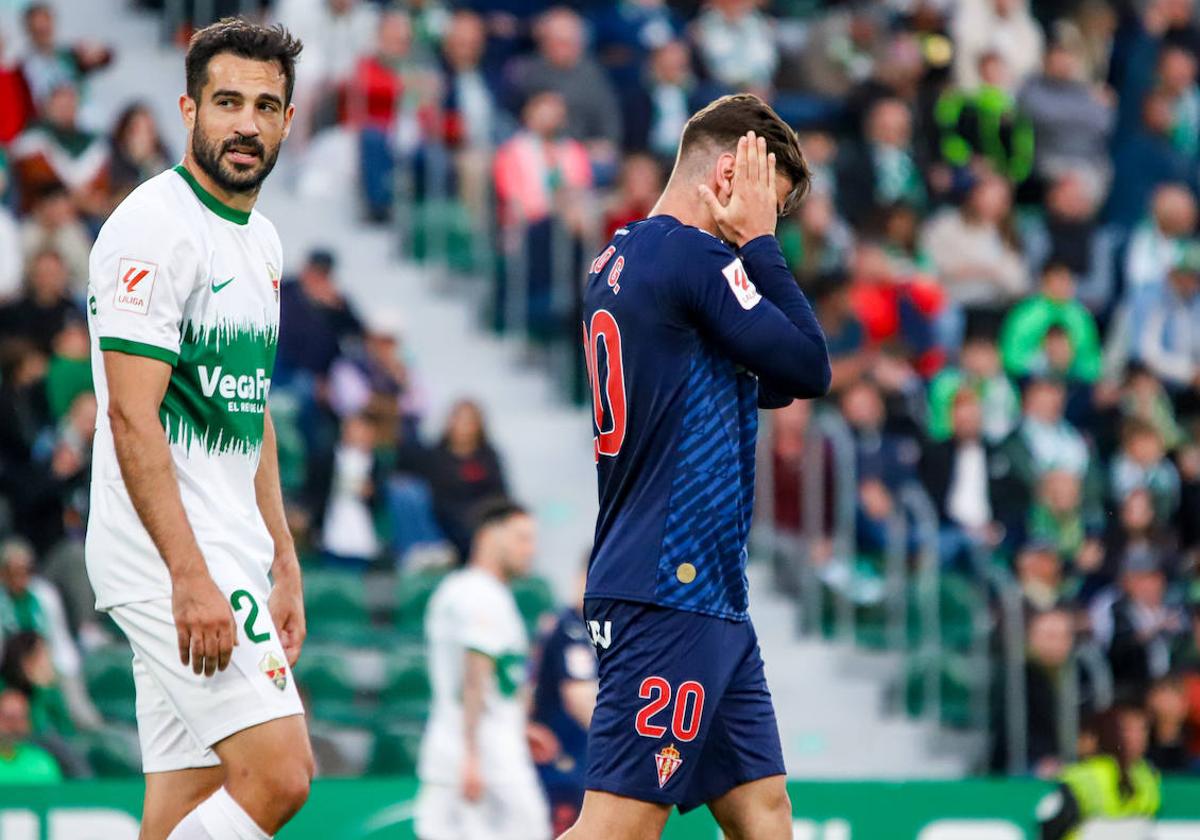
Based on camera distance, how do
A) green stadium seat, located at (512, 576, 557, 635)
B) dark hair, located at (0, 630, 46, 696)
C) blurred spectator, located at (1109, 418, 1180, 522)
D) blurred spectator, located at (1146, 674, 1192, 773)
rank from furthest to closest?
blurred spectator, located at (1109, 418, 1180, 522) < green stadium seat, located at (512, 576, 557, 635) < blurred spectator, located at (1146, 674, 1192, 773) < dark hair, located at (0, 630, 46, 696)

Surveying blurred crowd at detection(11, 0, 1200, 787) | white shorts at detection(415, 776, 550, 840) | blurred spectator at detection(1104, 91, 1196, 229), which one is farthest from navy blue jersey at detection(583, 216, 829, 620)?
blurred spectator at detection(1104, 91, 1196, 229)

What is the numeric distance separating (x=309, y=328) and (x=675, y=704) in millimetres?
8052

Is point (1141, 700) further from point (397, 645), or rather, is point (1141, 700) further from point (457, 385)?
point (457, 385)

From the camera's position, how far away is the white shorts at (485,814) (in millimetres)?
9297

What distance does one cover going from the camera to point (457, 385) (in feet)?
45.8

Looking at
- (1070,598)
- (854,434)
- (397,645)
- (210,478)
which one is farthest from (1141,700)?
(210,478)

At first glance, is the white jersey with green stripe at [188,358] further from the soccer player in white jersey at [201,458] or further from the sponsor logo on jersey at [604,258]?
the sponsor logo on jersey at [604,258]

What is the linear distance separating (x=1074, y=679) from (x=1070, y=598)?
87cm

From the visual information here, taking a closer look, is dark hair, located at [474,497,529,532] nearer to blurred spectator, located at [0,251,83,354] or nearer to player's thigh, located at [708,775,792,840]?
blurred spectator, located at [0,251,83,354]

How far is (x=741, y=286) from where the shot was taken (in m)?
5.13

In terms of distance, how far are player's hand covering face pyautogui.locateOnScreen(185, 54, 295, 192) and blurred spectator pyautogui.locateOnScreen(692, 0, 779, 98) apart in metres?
11.2

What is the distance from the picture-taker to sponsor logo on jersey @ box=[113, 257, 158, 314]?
4938mm

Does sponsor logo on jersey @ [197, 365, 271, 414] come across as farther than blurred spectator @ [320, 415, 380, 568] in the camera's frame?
No

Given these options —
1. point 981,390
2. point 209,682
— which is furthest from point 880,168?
point 209,682
